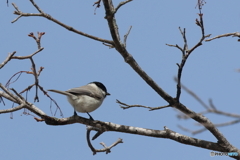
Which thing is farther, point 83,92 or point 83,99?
point 83,92

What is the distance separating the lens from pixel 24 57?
3.62 meters

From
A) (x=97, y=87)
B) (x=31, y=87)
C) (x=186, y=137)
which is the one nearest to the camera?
(x=31, y=87)

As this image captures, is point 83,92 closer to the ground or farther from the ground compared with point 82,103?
farther from the ground

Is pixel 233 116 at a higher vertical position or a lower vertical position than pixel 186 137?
lower

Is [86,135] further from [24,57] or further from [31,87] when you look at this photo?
[24,57]

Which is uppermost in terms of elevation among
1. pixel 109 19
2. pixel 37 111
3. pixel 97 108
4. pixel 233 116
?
pixel 97 108

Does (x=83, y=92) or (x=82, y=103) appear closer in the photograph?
(x=82, y=103)

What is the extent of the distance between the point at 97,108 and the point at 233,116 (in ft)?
16.7

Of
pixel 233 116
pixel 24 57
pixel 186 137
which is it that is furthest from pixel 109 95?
pixel 233 116

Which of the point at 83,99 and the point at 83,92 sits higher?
the point at 83,92

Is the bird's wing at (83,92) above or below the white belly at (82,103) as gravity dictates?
above

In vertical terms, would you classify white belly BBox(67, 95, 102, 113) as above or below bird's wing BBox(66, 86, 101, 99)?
below

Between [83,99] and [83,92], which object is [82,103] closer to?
[83,99]

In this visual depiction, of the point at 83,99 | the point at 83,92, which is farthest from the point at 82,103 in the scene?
the point at 83,92
